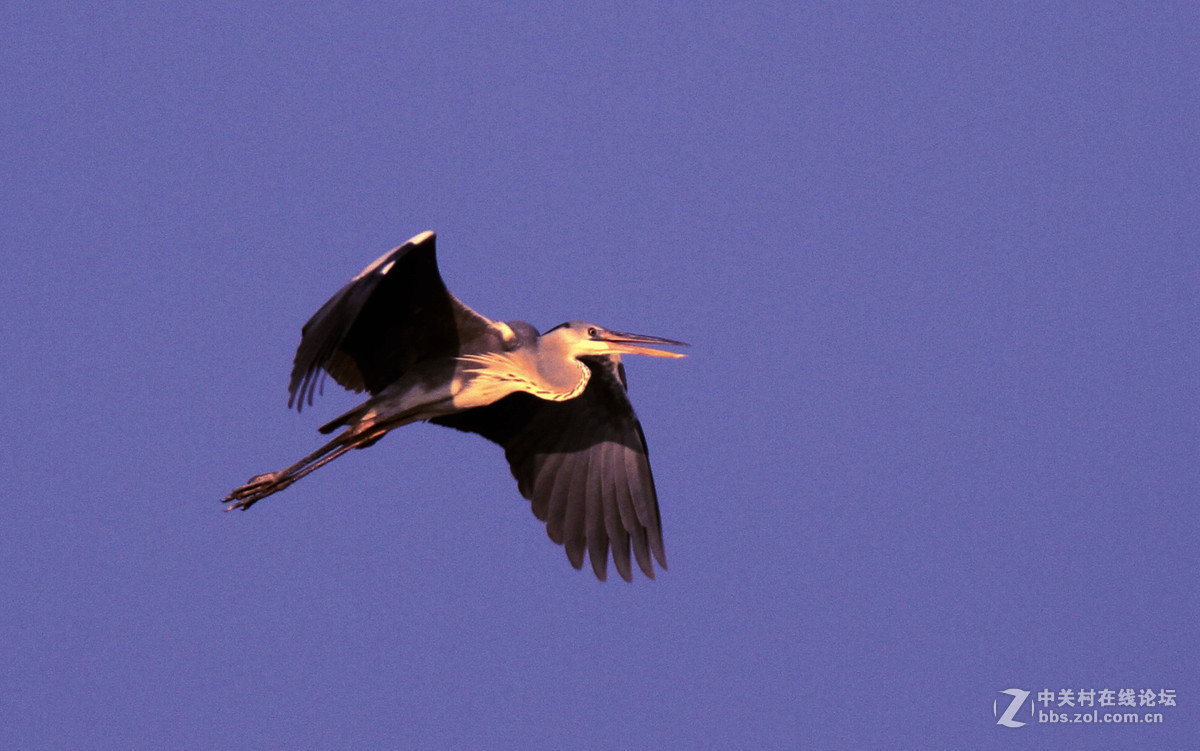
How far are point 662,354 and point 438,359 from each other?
130cm

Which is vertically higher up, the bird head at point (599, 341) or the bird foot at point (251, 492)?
the bird head at point (599, 341)

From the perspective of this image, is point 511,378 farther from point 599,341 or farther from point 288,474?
point 288,474

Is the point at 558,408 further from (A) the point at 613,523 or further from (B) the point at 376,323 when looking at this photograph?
(B) the point at 376,323

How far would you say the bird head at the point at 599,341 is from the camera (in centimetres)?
962

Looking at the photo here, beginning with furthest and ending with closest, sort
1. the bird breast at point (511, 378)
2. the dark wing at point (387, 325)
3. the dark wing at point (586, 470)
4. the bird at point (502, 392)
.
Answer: the dark wing at point (586, 470) < the bird breast at point (511, 378) < the bird at point (502, 392) < the dark wing at point (387, 325)

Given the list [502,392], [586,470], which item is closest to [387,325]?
[502,392]

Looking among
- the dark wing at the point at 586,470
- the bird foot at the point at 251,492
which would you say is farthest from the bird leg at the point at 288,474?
the dark wing at the point at 586,470

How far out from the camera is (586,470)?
10.5 m

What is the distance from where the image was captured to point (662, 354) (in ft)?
32.0

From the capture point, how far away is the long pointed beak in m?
9.70

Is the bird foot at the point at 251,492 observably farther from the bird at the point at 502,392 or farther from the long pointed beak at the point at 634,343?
the long pointed beak at the point at 634,343

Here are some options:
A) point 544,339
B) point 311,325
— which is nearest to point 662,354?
point 544,339

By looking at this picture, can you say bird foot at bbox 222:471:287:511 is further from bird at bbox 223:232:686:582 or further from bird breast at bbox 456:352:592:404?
bird breast at bbox 456:352:592:404

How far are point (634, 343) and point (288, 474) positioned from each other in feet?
6.94
